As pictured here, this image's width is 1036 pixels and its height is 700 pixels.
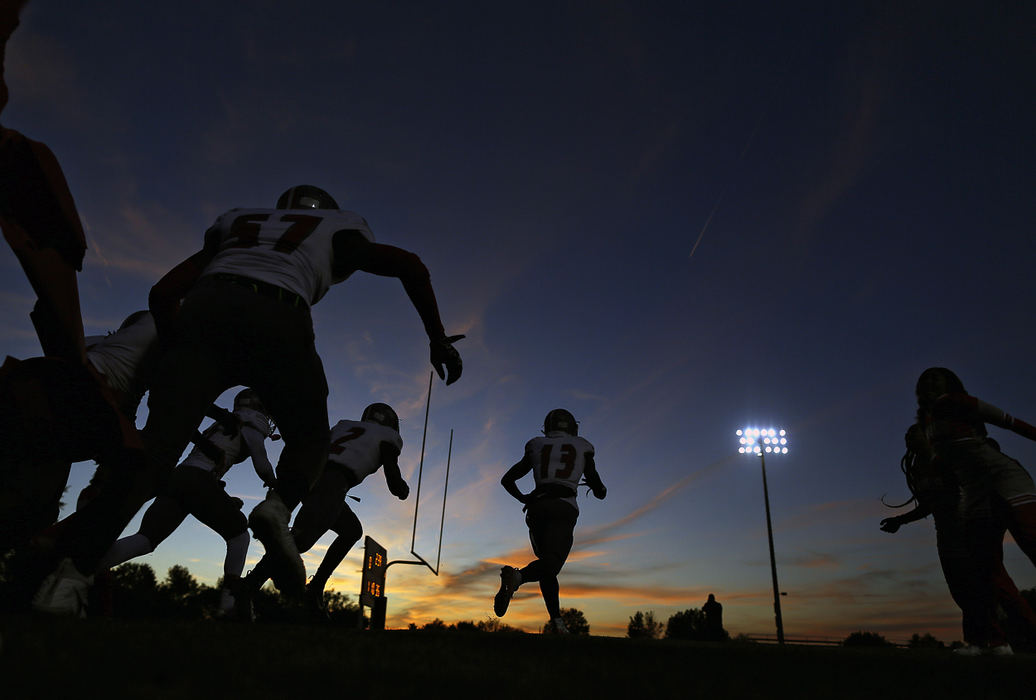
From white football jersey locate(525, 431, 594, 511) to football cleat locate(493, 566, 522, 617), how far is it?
1.03 metres

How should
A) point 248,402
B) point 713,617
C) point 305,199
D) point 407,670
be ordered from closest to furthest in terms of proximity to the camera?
point 407,670, point 305,199, point 248,402, point 713,617

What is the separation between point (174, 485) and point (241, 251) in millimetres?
2851

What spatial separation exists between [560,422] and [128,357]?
5525 mm

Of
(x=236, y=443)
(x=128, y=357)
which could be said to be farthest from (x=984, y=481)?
(x=236, y=443)

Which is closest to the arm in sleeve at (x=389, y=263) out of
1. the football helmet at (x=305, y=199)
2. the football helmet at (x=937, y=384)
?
the football helmet at (x=305, y=199)

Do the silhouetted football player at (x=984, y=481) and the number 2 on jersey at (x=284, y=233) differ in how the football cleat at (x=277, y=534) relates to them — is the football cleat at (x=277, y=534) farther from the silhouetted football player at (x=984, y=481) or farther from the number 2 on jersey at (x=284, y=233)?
the silhouetted football player at (x=984, y=481)

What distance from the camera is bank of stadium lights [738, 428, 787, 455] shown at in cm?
2972

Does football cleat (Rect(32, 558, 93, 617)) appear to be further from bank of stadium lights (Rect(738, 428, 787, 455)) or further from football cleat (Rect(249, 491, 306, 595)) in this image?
bank of stadium lights (Rect(738, 428, 787, 455))

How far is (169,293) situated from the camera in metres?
3.05

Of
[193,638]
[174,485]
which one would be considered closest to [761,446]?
[174,485]

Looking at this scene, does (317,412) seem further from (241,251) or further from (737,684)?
(737,684)

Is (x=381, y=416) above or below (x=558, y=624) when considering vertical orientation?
above

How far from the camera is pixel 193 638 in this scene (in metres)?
2.10

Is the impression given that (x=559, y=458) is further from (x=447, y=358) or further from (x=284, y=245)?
(x=284, y=245)
